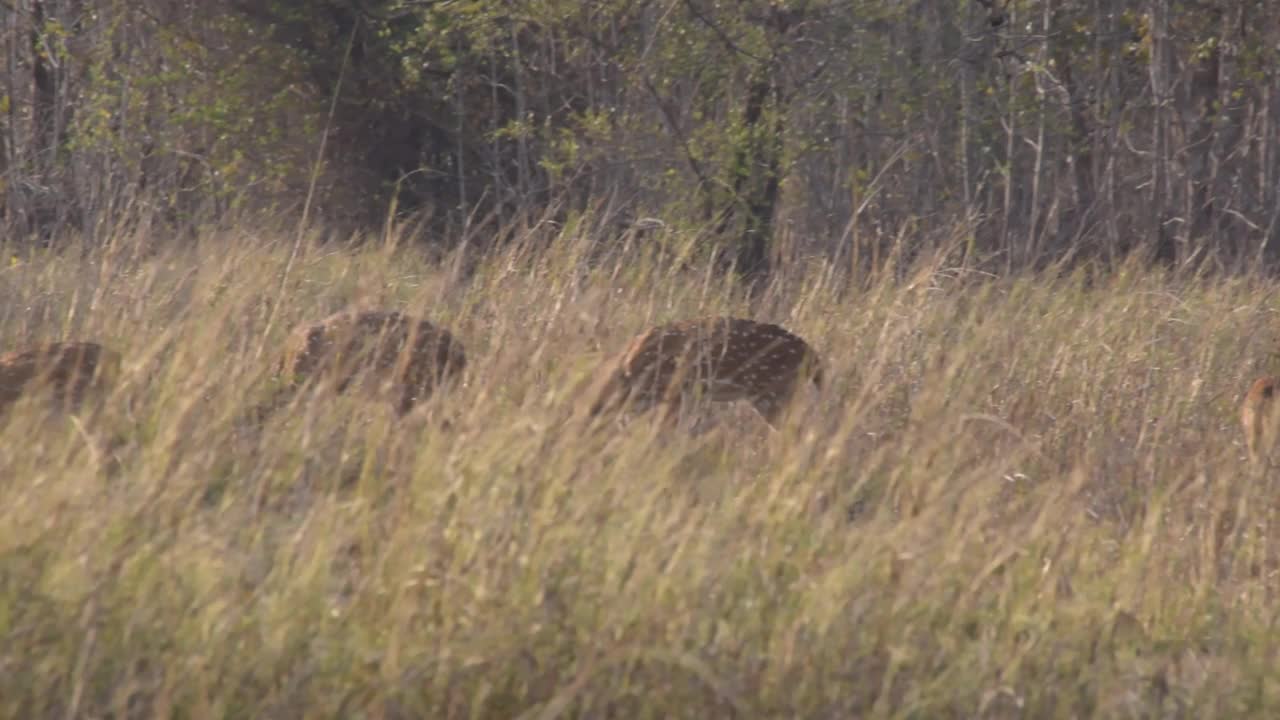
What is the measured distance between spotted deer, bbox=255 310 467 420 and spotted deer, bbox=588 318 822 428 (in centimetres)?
53

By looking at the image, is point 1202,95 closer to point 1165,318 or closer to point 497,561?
point 1165,318

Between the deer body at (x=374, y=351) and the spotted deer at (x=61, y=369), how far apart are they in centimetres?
53

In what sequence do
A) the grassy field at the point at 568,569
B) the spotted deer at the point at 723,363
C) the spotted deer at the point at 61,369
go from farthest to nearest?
the spotted deer at the point at 723,363 < the spotted deer at the point at 61,369 < the grassy field at the point at 568,569

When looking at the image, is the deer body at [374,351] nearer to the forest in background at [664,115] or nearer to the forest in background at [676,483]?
the forest in background at [676,483]

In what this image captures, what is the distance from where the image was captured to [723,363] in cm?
529

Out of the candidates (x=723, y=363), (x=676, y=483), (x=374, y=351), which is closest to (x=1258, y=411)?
(x=723, y=363)

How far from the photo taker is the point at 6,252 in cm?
738

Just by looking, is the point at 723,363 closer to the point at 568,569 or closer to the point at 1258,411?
the point at 1258,411

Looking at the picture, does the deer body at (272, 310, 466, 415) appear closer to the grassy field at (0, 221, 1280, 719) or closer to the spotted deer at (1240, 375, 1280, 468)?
the grassy field at (0, 221, 1280, 719)

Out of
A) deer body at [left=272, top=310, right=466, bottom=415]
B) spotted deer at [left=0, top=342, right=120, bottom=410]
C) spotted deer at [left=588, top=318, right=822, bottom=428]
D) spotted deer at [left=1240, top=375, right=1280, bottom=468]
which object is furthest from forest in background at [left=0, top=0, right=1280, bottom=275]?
spotted deer at [left=0, top=342, right=120, bottom=410]

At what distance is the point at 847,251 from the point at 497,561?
6.59 metres

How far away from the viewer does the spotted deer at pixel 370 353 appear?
482 centimetres

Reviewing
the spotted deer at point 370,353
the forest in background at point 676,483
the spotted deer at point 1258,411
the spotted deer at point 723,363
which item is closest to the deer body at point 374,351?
the spotted deer at point 370,353

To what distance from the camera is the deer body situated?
488 cm
